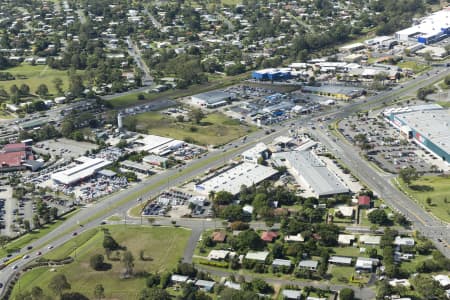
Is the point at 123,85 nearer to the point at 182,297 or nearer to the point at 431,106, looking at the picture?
the point at 431,106

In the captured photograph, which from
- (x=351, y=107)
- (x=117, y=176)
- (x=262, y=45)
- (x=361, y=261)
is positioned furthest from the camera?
(x=262, y=45)

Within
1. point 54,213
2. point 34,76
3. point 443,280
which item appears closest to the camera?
point 443,280

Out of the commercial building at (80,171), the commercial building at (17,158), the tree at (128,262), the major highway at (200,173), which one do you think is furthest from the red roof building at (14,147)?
the tree at (128,262)

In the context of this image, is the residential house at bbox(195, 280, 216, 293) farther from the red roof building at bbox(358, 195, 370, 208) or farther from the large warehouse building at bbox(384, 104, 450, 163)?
the large warehouse building at bbox(384, 104, 450, 163)

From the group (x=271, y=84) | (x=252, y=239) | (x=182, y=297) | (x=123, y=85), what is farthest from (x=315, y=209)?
(x=123, y=85)

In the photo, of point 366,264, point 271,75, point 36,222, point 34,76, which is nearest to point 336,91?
point 271,75

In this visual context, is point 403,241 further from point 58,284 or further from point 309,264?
point 58,284
